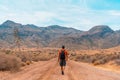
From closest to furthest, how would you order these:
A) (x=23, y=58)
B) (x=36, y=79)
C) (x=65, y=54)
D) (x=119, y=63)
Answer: (x=36, y=79) → (x=65, y=54) → (x=119, y=63) → (x=23, y=58)

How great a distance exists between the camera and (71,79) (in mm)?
22250

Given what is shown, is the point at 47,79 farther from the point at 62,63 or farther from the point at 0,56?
the point at 0,56

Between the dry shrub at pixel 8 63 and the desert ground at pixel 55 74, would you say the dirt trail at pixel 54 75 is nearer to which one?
the desert ground at pixel 55 74

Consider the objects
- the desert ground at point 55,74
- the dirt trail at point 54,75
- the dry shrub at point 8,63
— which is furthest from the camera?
the dry shrub at point 8,63

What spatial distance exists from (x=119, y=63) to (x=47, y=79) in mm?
27561

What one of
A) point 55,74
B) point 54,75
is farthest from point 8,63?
point 54,75

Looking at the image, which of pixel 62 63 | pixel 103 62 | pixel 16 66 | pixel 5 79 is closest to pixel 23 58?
pixel 103 62

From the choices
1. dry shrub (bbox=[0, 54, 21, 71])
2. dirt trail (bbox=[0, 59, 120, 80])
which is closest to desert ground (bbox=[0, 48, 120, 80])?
dirt trail (bbox=[0, 59, 120, 80])

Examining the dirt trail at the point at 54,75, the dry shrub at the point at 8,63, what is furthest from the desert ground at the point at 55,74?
the dry shrub at the point at 8,63

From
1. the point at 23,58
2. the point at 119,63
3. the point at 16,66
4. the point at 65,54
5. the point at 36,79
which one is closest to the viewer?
the point at 36,79

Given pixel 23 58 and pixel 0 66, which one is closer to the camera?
pixel 0 66

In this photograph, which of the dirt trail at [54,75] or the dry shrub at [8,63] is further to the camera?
the dry shrub at [8,63]

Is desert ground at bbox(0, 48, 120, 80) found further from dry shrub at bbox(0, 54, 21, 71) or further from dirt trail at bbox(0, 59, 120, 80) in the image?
dry shrub at bbox(0, 54, 21, 71)

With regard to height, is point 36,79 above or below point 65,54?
below
